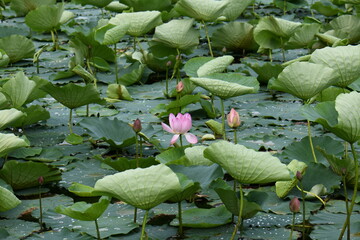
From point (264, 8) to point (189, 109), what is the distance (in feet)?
6.74

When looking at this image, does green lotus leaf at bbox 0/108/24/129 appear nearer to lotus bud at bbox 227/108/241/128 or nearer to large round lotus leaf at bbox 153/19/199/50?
lotus bud at bbox 227/108/241/128

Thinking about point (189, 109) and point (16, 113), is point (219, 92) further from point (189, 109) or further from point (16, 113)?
point (16, 113)

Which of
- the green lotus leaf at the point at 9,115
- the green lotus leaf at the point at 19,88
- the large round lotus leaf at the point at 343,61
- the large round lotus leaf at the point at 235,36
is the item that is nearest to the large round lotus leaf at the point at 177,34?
the large round lotus leaf at the point at 235,36

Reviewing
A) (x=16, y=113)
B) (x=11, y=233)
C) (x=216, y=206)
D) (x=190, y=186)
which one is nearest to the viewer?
(x=190, y=186)

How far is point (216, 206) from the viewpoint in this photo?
1.84 meters

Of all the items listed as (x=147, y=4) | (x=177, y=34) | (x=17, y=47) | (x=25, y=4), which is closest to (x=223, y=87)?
(x=177, y=34)

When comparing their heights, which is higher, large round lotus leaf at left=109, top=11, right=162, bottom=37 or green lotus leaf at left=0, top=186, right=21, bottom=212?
large round lotus leaf at left=109, top=11, right=162, bottom=37

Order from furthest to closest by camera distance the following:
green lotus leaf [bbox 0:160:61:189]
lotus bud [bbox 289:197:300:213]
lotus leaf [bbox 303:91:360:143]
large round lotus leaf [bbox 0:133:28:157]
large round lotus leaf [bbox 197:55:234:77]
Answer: large round lotus leaf [bbox 197:55:234:77] < green lotus leaf [bbox 0:160:61:189] < large round lotus leaf [bbox 0:133:28:157] < lotus leaf [bbox 303:91:360:143] < lotus bud [bbox 289:197:300:213]

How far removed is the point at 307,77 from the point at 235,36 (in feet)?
4.73

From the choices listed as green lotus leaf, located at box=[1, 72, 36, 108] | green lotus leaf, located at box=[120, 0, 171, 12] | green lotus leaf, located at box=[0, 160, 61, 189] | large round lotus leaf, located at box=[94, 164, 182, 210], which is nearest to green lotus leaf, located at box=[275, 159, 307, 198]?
large round lotus leaf, located at box=[94, 164, 182, 210]

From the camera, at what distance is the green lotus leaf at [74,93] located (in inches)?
90.7

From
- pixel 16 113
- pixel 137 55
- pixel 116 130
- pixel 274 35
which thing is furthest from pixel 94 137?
pixel 274 35

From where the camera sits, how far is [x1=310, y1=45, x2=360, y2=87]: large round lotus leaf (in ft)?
6.82

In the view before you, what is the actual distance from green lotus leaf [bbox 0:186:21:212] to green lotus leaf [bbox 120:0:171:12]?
→ 7.03 feet
